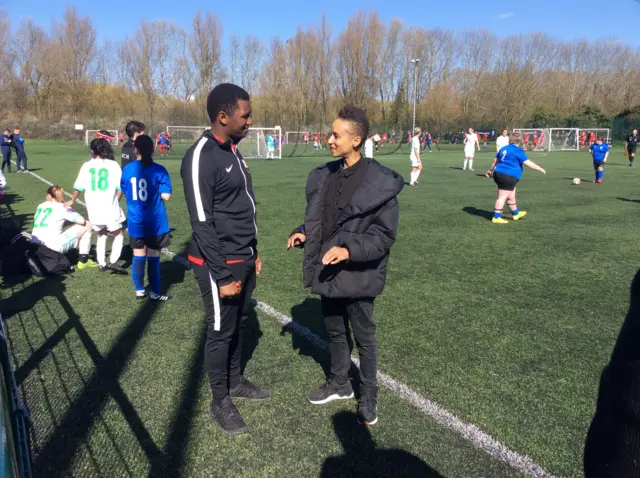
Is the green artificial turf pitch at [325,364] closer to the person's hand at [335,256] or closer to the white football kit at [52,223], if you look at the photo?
the white football kit at [52,223]

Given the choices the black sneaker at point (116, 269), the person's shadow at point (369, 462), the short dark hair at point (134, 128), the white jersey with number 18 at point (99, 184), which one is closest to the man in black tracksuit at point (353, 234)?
the person's shadow at point (369, 462)

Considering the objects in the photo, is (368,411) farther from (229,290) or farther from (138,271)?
(138,271)

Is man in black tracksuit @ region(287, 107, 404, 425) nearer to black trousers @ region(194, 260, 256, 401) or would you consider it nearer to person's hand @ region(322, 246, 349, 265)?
person's hand @ region(322, 246, 349, 265)

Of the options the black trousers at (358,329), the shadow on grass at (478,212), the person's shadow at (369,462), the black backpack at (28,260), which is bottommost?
the person's shadow at (369,462)

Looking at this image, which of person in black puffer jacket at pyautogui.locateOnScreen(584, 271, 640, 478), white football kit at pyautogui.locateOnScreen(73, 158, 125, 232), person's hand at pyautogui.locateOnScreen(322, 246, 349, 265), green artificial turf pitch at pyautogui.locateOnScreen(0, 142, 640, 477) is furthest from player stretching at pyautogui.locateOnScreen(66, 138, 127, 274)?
person in black puffer jacket at pyautogui.locateOnScreen(584, 271, 640, 478)

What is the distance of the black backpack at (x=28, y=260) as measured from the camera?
6.46 m

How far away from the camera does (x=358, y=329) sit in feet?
10.7

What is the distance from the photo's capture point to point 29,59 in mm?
65250

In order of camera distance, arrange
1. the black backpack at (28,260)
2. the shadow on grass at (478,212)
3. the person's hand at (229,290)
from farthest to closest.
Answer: the shadow on grass at (478,212)
the black backpack at (28,260)
the person's hand at (229,290)

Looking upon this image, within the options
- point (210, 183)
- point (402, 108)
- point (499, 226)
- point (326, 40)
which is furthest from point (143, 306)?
point (326, 40)

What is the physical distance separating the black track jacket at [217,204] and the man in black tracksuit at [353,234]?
453 mm

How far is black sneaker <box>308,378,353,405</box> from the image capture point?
3.53 metres

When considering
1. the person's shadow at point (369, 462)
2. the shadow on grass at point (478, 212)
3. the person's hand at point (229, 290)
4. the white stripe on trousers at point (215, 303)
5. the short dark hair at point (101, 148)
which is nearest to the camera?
the person's shadow at point (369, 462)

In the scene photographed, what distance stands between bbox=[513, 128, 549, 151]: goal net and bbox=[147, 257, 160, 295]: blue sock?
43.0 m
